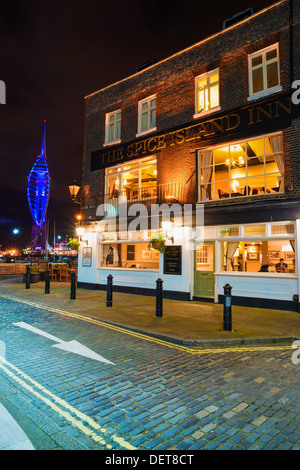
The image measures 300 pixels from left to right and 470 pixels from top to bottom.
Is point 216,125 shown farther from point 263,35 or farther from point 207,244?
point 207,244

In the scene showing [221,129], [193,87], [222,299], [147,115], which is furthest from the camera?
[147,115]

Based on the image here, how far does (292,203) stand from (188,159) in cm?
494

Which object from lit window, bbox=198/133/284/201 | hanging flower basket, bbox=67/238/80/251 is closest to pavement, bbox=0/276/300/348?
hanging flower basket, bbox=67/238/80/251

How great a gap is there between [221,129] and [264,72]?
2608mm

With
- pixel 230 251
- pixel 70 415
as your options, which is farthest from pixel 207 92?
pixel 70 415

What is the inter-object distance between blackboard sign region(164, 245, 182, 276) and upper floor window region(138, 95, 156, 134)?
20.2ft

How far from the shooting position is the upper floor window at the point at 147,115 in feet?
48.1

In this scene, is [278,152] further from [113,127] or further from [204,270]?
[113,127]

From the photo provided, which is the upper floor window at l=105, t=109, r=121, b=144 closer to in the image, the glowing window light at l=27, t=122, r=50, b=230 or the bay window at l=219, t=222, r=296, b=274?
the bay window at l=219, t=222, r=296, b=274

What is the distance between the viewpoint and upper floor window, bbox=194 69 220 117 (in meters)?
12.5

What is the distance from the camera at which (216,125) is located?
39.1 feet

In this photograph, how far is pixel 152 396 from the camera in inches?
152

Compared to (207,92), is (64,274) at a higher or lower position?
lower

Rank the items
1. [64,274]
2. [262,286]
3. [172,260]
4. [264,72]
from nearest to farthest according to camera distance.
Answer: [262,286]
[264,72]
[172,260]
[64,274]
